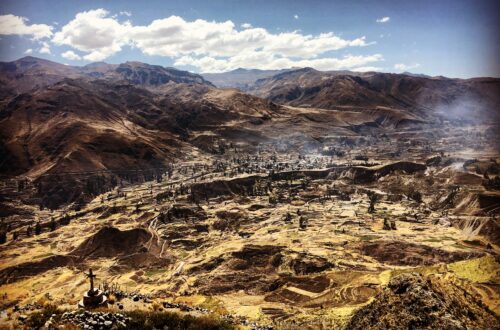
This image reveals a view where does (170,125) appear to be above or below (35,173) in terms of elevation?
above

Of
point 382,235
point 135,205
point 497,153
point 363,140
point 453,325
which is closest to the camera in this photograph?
point 453,325

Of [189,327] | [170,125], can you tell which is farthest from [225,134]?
[189,327]

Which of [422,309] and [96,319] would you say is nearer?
[422,309]

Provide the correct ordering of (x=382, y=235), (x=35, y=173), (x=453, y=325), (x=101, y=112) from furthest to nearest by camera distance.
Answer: (x=101, y=112) → (x=35, y=173) → (x=382, y=235) → (x=453, y=325)

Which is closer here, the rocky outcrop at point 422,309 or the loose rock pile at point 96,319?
the rocky outcrop at point 422,309

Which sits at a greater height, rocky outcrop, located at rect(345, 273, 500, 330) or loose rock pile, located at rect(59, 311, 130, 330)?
rocky outcrop, located at rect(345, 273, 500, 330)

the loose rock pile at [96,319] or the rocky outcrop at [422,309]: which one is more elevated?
the rocky outcrop at [422,309]

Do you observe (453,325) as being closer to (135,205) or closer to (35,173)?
(135,205)

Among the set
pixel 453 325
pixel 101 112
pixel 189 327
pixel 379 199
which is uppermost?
pixel 101 112

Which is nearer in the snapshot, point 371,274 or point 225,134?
point 371,274

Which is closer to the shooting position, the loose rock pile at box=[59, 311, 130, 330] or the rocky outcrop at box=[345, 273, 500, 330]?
the rocky outcrop at box=[345, 273, 500, 330]

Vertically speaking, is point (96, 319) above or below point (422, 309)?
below
